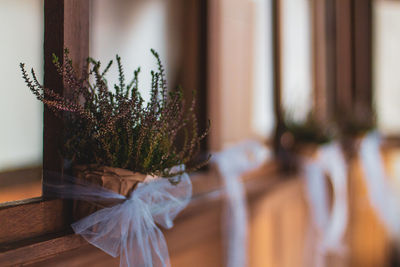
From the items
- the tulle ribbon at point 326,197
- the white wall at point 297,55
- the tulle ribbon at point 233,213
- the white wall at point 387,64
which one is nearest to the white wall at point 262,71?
the white wall at point 297,55

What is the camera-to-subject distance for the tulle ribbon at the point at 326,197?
192 centimetres

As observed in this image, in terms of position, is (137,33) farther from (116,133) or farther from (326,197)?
(326,197)

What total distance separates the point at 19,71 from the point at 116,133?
295 mm

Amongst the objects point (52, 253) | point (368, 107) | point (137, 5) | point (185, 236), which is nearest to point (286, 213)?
point (185, 236)

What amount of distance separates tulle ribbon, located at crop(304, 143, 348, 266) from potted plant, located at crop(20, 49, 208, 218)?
1266 millimetres

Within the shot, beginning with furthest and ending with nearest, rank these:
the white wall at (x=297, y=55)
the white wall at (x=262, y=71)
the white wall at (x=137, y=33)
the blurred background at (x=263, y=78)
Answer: the white wall at (x=297, y=55) → the white wall at (x=262, y=71) → the white wall at (x=137, y=33) → the blurred background at (x=263, y=78)

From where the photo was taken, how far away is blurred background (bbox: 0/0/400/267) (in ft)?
3.59

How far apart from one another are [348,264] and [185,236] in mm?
2283

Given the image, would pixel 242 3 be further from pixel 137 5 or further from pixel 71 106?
pixel 71 106

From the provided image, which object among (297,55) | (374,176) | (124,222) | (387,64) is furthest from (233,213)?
(387,64)

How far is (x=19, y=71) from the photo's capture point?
2.81 feet

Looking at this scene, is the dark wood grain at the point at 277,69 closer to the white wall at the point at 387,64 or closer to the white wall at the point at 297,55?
the white wall at the point at 297,55

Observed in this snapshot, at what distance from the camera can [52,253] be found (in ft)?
2.45

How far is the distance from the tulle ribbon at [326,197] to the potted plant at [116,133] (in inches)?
49.9
